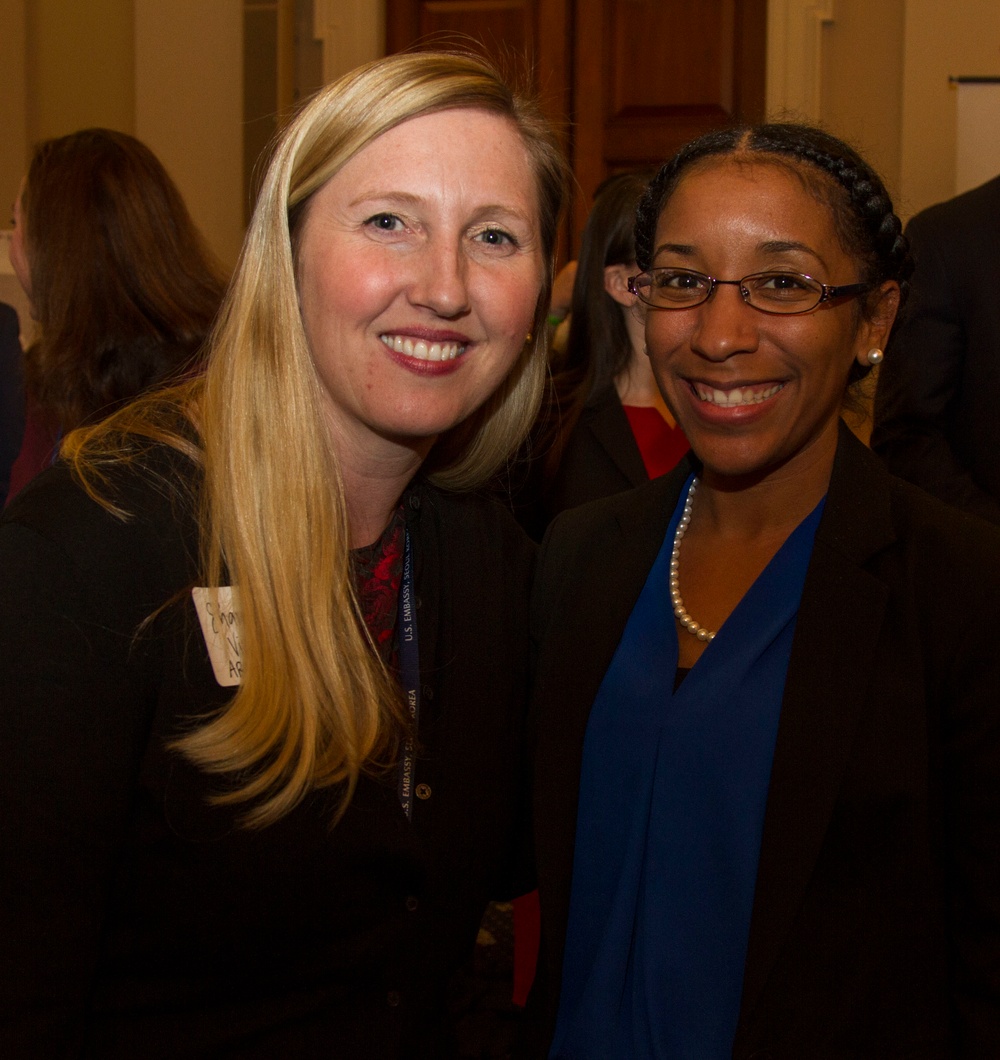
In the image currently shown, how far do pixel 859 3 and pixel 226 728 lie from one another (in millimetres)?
5554

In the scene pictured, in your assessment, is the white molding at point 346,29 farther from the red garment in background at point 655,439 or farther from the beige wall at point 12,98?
the red garment in background at point 655,439

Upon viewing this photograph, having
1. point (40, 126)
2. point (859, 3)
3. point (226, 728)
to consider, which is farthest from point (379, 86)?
point (859, 3)

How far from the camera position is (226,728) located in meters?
1.23

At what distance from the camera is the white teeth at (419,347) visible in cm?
131

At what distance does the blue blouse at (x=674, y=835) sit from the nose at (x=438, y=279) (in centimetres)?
50

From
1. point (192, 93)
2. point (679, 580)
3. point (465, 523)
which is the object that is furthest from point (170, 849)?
point (192, 93)

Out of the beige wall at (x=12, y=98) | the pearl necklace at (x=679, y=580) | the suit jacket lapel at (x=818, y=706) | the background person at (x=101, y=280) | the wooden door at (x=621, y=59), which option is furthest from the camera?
the wooden door at (x=621, y=59)


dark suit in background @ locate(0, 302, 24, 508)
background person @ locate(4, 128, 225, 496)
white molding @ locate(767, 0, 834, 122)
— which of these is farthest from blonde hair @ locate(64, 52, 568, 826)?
white molding @ locate(767, 0, 834, 122)

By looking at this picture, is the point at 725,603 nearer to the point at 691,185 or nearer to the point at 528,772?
the point at 528,772

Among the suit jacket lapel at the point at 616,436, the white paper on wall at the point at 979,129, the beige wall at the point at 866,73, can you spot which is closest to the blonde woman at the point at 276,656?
the suit jacket lapel at the point at 616,436

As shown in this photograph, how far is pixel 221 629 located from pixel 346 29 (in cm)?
564

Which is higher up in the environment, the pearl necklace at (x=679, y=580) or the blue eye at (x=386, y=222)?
the blue eye at (x=386, y=222)

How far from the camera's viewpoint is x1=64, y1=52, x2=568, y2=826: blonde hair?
1261mm

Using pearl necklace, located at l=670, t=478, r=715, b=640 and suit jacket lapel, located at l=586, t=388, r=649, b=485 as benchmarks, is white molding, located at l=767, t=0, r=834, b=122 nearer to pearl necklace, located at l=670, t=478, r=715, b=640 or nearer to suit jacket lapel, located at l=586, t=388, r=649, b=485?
suit jacket lapel, located at l=586, t=388, r=649, b=485
